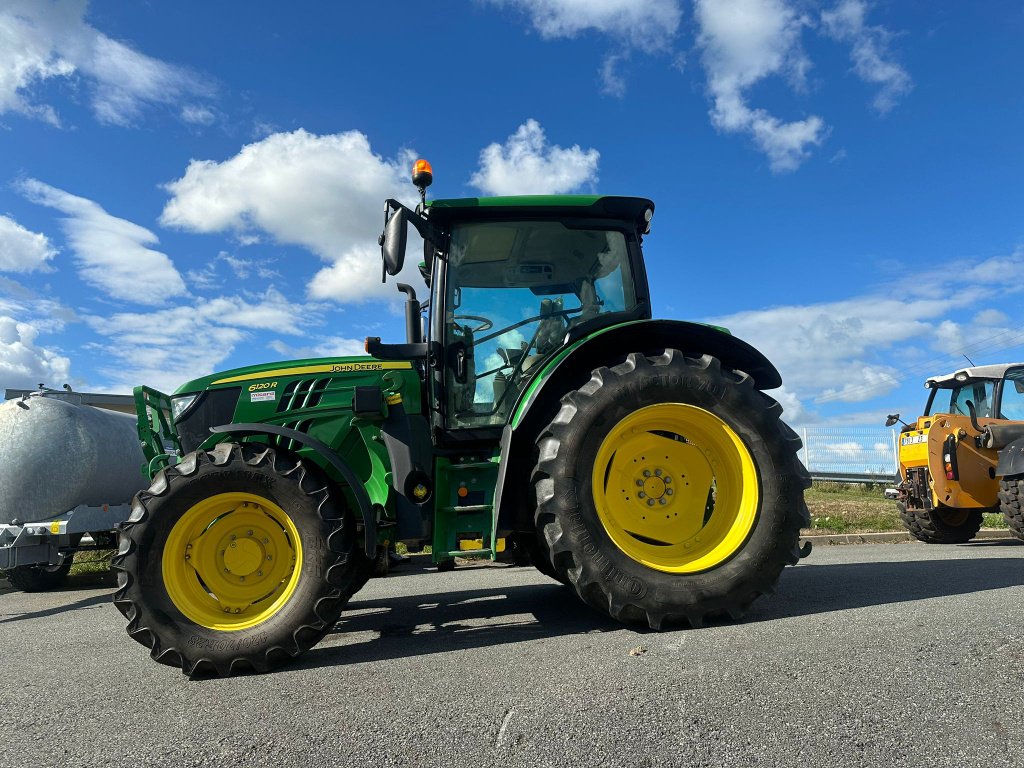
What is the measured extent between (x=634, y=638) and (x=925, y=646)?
1.21 meters

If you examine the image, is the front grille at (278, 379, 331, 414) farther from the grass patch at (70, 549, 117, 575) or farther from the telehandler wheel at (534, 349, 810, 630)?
the grass patch at (70, 549, 117, 575)

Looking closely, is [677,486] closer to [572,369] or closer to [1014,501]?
[572,369]

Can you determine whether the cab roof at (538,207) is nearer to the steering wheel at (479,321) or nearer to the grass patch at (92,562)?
the steering wheel at (479,321)

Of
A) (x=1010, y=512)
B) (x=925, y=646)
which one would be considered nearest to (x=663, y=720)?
(x=925, y=646)

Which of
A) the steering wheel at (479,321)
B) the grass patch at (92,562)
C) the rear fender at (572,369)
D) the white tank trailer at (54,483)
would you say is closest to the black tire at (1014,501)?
the rear fender at (572,369)

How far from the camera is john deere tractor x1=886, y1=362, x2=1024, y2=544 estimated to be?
8.16 metres

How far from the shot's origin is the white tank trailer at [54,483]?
6.84 metres

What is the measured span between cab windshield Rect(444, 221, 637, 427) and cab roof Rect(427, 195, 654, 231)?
6cm

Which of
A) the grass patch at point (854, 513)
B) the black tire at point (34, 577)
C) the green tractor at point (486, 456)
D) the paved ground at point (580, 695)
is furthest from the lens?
the grass patch at point (854, 513)

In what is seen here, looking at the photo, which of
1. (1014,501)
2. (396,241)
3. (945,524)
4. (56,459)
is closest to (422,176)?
(396,241)

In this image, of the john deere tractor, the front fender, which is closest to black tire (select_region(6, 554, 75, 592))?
the front fender

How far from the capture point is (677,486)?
3.71 metres

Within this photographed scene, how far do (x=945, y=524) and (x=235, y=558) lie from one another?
877cm

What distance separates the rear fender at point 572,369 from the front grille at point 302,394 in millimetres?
1102
